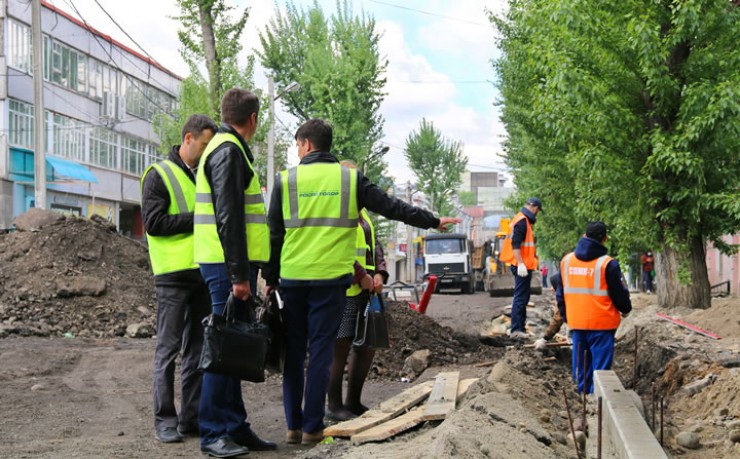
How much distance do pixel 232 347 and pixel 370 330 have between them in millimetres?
1977

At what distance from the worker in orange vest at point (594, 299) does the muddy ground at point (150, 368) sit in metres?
0.46

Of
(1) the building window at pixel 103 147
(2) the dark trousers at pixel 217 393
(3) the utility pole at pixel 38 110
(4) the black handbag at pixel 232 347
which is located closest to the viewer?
(4) the black handbag at pixel 232 347

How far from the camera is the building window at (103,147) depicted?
40.4m

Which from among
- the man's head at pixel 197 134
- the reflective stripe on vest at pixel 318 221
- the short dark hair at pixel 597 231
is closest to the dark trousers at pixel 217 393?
the reflective stripe on vest at pixel 318 221

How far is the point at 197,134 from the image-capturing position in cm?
579

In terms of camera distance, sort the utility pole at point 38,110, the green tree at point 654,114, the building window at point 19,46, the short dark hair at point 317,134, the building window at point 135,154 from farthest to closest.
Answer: the building window at point 135,154 → the building window at point 19,46 → the utility pole at point 38,110 → the green tree at point 654,114 → the short dark hair at point 317,134

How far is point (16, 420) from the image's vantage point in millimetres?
6270

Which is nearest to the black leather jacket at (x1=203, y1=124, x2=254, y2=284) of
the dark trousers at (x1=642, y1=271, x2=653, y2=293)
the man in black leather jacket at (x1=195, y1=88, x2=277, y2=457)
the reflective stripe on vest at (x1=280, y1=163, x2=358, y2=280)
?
the man in black leather jacket at (x1=195, y1=88, x2=277, y2=457)

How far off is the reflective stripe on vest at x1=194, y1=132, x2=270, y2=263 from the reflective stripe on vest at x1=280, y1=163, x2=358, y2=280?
373 millimetres

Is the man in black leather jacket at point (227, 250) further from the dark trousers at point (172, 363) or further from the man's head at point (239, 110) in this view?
the dark trousers at point (172, 363)

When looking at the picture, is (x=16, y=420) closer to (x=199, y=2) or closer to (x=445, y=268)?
(x=199, y=2)

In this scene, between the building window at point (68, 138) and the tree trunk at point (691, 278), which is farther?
the building window at point (68, 138)

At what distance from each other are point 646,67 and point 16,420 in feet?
34.5

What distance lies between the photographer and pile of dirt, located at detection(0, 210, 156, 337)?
1366 centimetres
